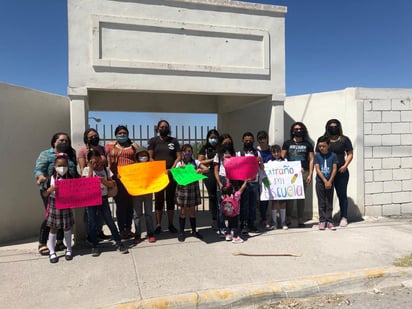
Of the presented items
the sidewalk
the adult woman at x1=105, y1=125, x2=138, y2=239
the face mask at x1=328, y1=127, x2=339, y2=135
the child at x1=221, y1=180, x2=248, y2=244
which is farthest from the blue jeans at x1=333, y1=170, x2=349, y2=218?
the adult woman at x1=105, y1=125, x2=138, y2=239

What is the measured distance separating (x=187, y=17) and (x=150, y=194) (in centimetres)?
326

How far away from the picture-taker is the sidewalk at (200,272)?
3.32 m

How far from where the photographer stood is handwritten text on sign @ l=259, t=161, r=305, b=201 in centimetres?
588

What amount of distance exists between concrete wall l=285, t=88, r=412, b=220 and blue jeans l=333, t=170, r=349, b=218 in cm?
65

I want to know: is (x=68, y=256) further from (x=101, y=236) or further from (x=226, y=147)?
(x=226, y=147)

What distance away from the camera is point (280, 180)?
5898 mm

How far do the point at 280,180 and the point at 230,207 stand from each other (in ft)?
4.42

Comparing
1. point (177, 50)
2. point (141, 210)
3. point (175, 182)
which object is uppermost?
point (177, 50)

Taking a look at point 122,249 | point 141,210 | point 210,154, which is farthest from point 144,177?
point 210,154

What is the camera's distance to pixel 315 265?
4133 millimetres

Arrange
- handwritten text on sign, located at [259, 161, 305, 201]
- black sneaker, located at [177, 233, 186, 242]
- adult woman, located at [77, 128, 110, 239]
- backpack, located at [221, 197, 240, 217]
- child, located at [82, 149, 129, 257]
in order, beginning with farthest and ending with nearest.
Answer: handwritten text on sign, located at [259, 161, 305, 201] < black sneaker, located at [177, 233, 186, 242] < backpack, located at [221, 197, 240, 217] < adult woman, located at [77, 128, 110, 239] < child, located at [82, 149, 129, 257]

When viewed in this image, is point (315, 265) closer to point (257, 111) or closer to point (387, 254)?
point (387, 254)

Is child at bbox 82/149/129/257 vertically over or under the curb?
over

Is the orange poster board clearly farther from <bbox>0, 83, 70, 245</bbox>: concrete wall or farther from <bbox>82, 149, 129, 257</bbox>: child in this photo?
<bbox>0, 83, 70, 245</bbox>: concrete wall
